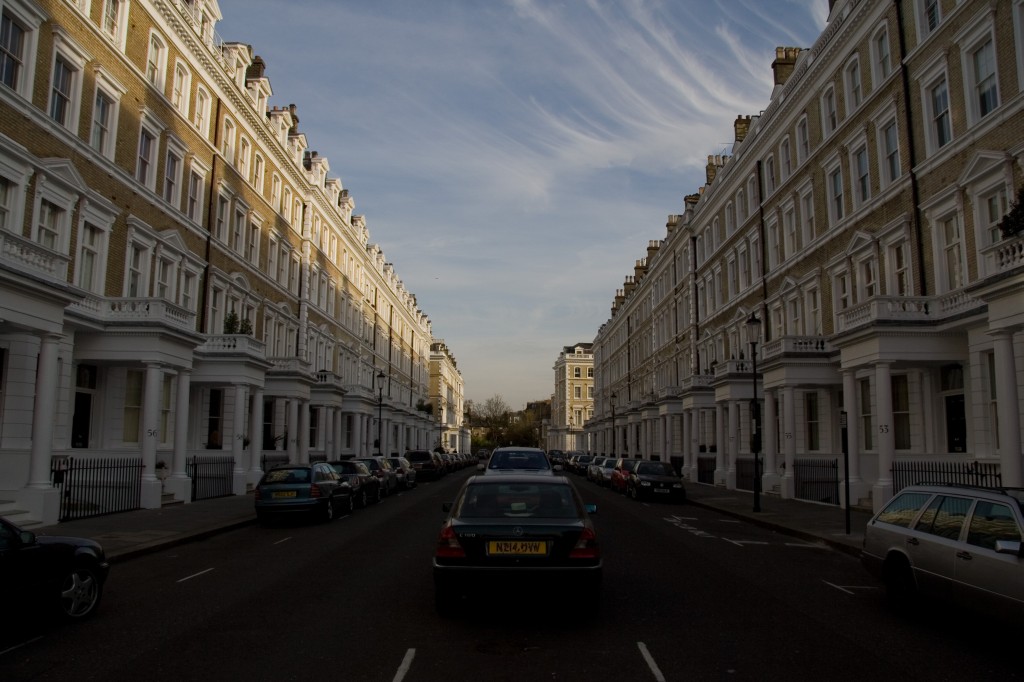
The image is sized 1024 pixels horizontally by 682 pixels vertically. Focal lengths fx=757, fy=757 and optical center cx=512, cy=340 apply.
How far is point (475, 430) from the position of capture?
166125 millimetres

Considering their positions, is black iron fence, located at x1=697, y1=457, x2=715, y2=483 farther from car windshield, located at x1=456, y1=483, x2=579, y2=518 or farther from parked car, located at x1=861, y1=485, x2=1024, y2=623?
car windshield, located at x1=456, y1=483, x2=579, y2=518

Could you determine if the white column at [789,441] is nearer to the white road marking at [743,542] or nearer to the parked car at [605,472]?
the parked car at [605,472]

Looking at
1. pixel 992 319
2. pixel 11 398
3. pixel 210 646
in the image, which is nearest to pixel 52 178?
pixel 11 398

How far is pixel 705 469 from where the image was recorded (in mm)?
39875

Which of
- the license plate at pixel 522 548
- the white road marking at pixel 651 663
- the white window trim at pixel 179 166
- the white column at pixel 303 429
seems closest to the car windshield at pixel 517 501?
the license plate at pixel 522 548

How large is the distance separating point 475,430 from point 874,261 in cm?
14552

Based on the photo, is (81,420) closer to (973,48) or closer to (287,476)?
(287,476)

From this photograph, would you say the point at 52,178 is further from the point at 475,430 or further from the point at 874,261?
the point at 475,430

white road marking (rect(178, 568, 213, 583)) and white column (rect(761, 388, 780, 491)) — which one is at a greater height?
white column (rect(761, 388, 780, 491))

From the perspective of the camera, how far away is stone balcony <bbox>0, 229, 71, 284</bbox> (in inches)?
573

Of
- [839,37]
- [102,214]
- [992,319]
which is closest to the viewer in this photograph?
[992,319]

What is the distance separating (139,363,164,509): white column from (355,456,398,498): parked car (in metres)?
7.65

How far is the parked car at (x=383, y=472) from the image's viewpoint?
92.0ft

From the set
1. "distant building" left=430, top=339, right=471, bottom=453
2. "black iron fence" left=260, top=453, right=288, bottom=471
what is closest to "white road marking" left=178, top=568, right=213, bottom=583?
"black iron fence" left=260, top=453, right=288, bottom=471
